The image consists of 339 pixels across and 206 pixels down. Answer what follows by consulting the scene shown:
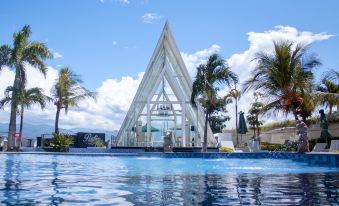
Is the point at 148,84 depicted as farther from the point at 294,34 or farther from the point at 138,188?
the point at 138,188

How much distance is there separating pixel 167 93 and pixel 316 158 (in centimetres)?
1667

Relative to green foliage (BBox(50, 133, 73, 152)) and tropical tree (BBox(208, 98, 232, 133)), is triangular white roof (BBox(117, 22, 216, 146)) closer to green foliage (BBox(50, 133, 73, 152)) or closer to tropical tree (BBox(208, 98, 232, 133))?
green foliage (BBox(50, 133, 73, 152))

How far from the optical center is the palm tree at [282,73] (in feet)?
50.8

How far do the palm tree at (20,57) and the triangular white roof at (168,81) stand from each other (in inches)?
235

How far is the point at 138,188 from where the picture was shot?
17.8ft

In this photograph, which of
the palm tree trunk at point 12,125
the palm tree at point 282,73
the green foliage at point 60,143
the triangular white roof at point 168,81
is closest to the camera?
the palm tree at point 282,73

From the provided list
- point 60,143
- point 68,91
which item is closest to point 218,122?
point 68,91

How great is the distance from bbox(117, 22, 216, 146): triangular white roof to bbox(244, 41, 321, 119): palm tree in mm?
6472

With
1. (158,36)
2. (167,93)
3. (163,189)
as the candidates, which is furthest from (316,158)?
(167,93)

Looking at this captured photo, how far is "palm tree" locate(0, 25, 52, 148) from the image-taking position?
864 inches

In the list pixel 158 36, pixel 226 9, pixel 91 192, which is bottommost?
pixel 91 192

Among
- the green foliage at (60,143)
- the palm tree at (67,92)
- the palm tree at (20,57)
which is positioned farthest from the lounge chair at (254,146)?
the palm tree at (20,57)

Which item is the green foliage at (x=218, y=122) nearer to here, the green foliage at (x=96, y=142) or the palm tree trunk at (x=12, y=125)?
the green foliage at (x=96, y=142)

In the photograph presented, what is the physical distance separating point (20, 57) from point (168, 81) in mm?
9076
